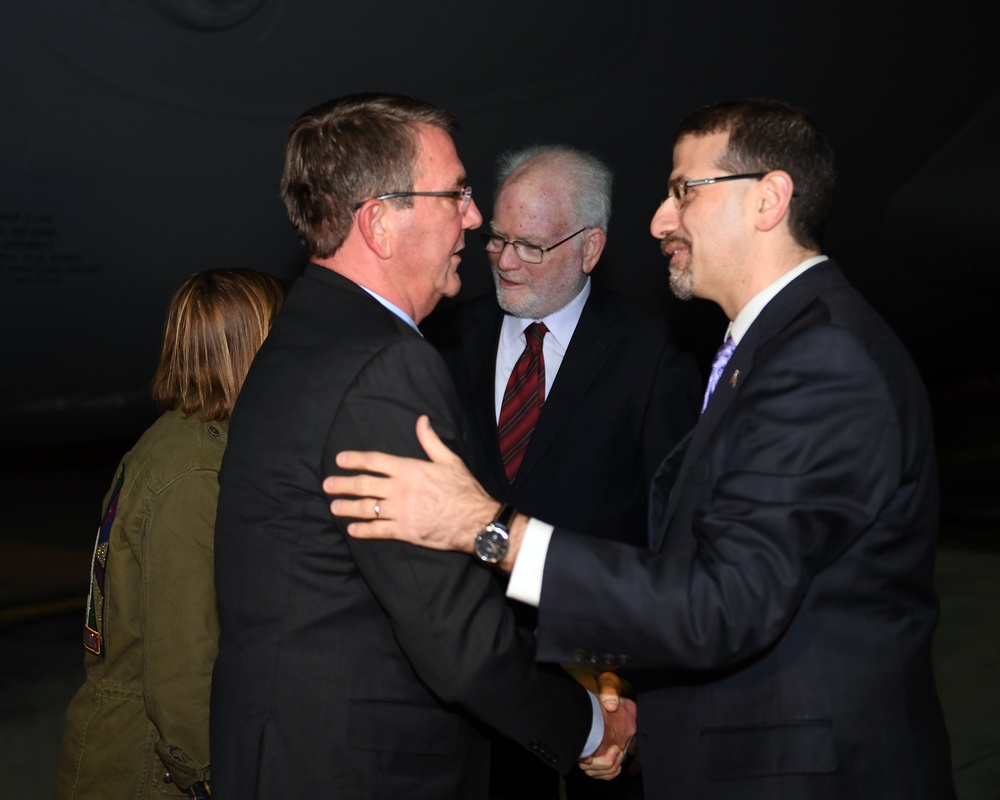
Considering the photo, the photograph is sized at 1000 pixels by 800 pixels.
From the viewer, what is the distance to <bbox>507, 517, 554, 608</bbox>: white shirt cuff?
1.54m

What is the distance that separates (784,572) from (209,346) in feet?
A: 3.74

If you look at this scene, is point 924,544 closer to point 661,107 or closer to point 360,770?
point 360,770

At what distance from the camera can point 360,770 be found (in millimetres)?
1583

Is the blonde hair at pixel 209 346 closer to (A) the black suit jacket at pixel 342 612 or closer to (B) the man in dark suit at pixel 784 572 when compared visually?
(A) the black suit jacket at pixel 342 612

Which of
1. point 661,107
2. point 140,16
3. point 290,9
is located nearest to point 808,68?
point 661,107

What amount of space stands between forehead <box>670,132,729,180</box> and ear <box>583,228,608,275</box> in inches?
43.3

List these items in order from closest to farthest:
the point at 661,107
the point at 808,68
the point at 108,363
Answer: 1. the point at 108,363
2. the point at 661,107
3. the point at 808,68

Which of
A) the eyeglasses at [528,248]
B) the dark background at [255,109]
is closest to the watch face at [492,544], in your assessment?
the eyeglasses at [528,248]

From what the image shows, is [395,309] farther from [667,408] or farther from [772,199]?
[667,408]

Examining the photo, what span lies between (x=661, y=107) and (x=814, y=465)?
15.0 ft

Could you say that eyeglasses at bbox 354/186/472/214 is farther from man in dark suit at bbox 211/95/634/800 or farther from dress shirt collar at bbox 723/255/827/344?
dress shirt collar at bbox 723/255/827/344

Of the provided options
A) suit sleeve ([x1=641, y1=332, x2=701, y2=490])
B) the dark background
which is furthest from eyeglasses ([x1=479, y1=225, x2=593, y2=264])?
the dark background

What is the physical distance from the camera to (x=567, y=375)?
9.08ft

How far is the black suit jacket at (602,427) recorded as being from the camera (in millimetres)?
2684
